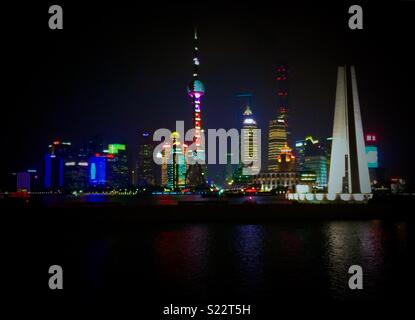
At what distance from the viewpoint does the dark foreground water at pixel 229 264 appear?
33.7ft

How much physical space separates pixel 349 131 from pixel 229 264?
94.9 feet

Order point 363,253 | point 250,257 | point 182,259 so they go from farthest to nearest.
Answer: point 363,253, point 250,257, point 182,259

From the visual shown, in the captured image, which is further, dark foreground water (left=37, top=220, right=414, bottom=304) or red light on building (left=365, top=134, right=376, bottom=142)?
red light on building (left=365, top=134, right=376, bottom=142)

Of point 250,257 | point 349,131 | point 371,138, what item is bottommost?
point 250,257

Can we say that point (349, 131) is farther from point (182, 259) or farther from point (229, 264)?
point (182, 259)

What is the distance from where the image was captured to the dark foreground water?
1027cm

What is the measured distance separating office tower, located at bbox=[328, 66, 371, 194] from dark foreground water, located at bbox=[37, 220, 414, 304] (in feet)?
55.9

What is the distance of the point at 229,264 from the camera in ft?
46.2

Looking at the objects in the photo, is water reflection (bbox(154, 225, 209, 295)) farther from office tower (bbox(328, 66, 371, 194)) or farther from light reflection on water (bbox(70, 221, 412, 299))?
office tower (bbox(328, 66, 371, 194))

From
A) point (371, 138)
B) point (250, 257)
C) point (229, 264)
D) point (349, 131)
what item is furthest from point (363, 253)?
point (371, 138)

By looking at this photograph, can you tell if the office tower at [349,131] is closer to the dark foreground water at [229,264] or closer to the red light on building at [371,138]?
the dark foreground water at [229,264]

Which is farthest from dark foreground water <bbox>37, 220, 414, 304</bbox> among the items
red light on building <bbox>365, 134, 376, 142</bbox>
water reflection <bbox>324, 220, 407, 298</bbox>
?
red light on building <bbox>365, 134, 376, 142</bbox>
